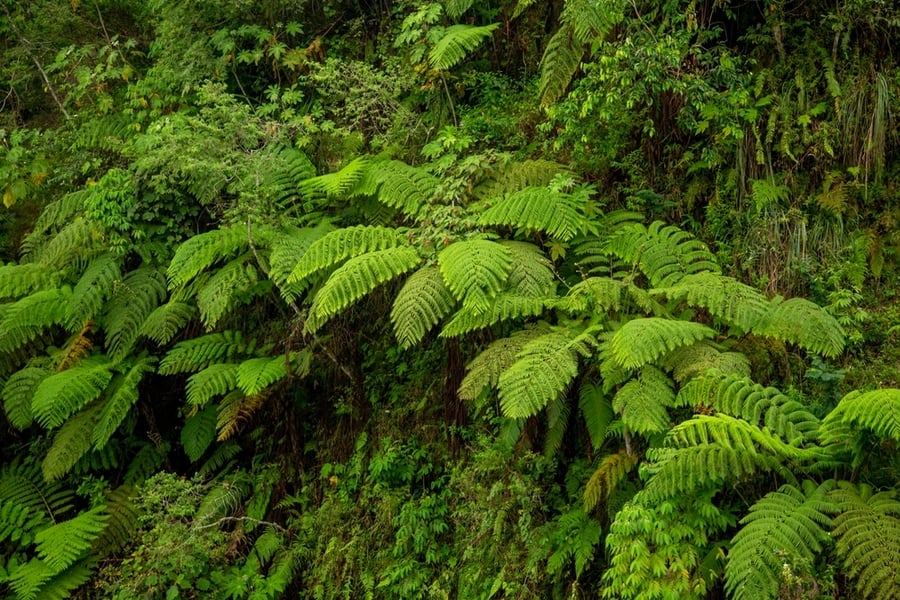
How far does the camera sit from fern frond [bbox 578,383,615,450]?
4.48m

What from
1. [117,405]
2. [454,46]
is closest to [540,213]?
[454,46]

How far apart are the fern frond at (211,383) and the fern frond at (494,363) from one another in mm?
2306

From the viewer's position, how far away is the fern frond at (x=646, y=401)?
13.1 ft

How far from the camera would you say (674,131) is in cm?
585

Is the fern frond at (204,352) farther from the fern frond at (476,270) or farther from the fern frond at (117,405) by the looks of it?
the fern frond at (476,270)

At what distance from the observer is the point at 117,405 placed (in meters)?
6.57

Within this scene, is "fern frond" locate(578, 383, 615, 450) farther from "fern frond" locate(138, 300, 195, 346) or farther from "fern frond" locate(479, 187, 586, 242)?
"fern frond" locate(138, 300, 195, 346)

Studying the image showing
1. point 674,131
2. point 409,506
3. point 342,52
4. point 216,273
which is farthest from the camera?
point 342,52

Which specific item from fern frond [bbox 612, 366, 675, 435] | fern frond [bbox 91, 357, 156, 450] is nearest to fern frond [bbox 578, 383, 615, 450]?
fern frond [bbox 612, 366, 675, 435]

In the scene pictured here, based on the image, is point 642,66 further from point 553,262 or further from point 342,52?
point 342,52

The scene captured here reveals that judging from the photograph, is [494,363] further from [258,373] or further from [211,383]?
[211,383]

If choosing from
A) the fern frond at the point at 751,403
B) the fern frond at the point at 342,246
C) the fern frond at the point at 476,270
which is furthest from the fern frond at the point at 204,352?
the fern frond at the point at 751,403

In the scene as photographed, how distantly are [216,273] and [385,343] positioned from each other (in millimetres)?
1471

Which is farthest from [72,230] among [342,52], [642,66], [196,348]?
[642,66]
